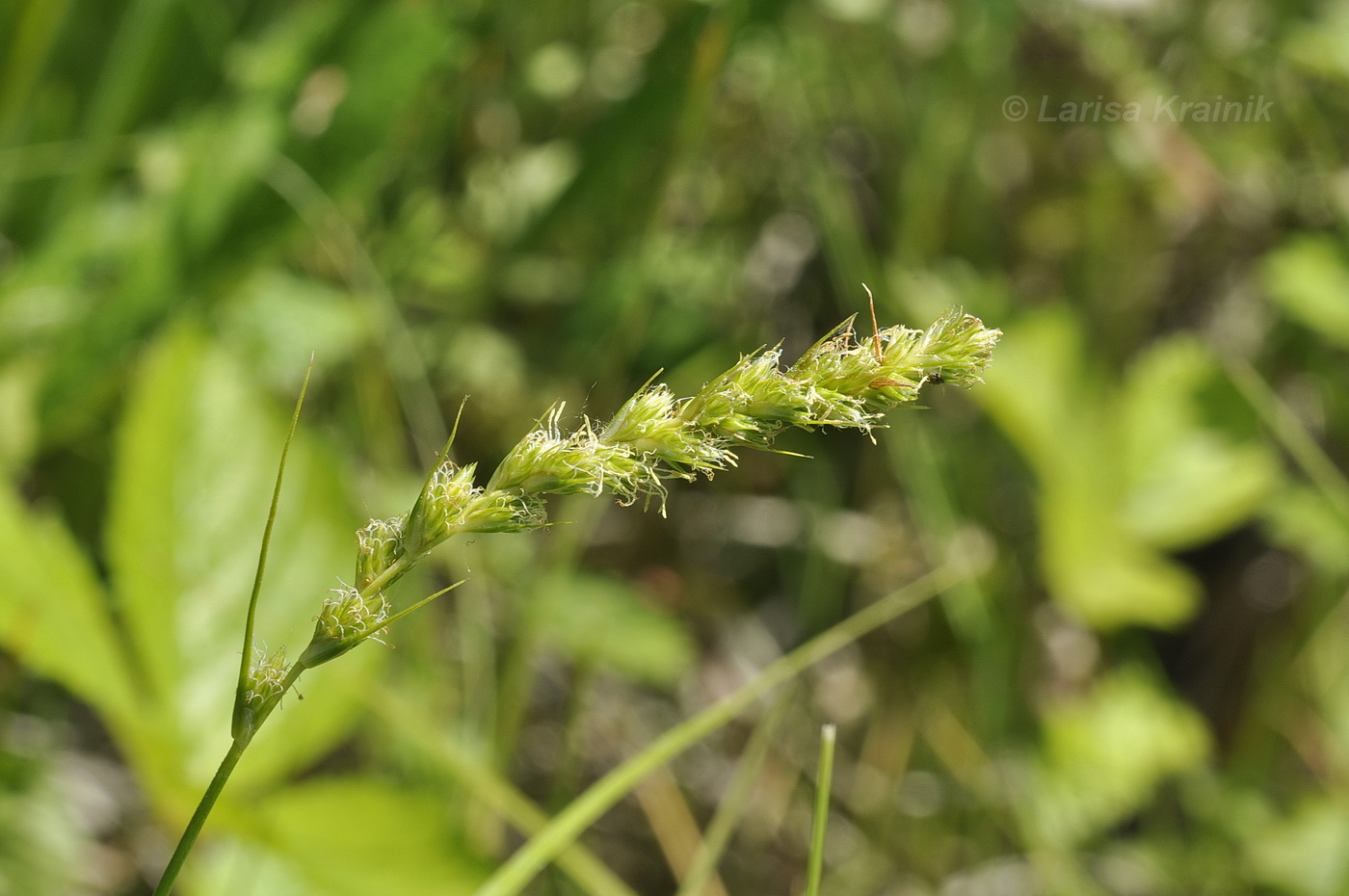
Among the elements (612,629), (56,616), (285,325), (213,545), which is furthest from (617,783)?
(285,325)

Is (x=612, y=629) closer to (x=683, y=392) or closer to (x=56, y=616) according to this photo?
(x=683, y=392)

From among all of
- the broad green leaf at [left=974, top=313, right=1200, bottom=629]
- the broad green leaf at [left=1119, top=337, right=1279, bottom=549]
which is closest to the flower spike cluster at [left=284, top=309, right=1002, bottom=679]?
the broad green leaf at [left=974, top=313, right=1200, bottom=629]

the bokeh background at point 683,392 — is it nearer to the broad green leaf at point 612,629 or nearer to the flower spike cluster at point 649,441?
the broad green leaf at point 612,629

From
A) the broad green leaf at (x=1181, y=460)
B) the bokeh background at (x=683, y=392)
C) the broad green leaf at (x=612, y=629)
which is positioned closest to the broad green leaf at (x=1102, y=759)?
the bokeh background at (x=683, y=392)

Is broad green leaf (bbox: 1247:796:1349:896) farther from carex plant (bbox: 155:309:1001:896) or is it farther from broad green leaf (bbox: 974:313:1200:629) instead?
carex plant (bbox: 155:309:1001:896)

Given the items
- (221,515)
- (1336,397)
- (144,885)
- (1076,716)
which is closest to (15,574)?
(221,515)

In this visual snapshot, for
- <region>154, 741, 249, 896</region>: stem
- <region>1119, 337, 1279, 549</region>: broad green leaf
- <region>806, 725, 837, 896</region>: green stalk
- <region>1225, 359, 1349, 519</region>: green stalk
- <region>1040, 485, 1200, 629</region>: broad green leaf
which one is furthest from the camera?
<region>1119, 337, 1279, 549</region>: broad green leaf
